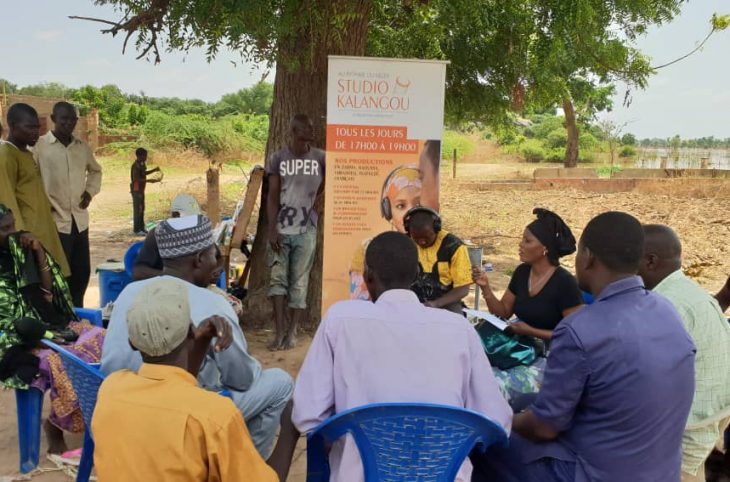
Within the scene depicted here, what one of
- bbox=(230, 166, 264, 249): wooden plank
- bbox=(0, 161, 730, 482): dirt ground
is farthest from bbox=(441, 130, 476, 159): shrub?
bbox=(230, 166, 264, 249): wooden plank

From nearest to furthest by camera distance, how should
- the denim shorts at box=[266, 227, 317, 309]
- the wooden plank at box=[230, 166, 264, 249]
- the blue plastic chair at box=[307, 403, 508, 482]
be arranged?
A: the blue plastic chair at box=[307, 403, 508, 482] < the denim shorts at box=[266, 227, 317, 309] < the wooden plank at box=[230, 166, 264, 249]

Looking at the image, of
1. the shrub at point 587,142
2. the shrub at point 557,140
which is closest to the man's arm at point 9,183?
the shrub at point 587,142

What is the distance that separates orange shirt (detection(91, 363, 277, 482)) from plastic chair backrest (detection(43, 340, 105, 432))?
0.73 metres

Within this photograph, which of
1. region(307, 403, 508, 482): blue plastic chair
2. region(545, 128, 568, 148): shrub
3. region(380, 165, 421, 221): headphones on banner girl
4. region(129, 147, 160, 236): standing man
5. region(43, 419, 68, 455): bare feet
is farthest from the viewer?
region(545, 128, 568, 148): shrub

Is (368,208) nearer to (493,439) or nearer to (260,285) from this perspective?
(260,285)

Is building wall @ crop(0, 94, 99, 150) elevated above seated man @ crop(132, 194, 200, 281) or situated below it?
above

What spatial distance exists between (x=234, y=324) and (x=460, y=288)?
198 centimetres

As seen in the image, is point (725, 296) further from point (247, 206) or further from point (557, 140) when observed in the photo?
point (557, 140)

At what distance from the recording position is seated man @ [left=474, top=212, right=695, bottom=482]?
2061mm

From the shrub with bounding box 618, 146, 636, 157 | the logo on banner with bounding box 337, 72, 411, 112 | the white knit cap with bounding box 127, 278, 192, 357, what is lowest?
the white knit cap with bounding box 127, 278, 192, 357

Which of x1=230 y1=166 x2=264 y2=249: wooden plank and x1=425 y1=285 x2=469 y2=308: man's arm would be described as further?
x1=230 y1=166 x2=264 y2=249: wooden plank

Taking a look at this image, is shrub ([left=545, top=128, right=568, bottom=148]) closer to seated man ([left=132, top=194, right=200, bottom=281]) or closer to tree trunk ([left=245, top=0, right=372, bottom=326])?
tree trunk ([left=245, top=0, right=372, bottom=326])

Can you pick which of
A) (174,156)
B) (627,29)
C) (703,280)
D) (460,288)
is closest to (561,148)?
(174,156)

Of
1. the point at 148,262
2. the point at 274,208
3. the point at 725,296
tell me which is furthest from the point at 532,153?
the point at 148,262
